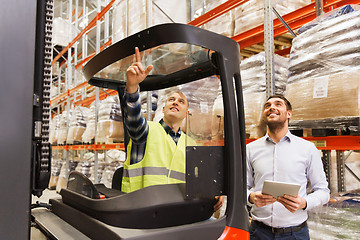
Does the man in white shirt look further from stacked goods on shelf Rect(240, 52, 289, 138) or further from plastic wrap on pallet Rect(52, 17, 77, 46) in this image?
plastic wrap on pallet Rect(52, 17, 77, 46)

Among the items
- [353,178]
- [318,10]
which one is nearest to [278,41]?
[318,10]

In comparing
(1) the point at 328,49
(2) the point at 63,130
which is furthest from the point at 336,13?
(2) the point at 63,130

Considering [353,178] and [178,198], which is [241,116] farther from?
[353,178]

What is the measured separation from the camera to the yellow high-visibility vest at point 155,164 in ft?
7.39

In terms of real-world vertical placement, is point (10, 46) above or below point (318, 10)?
below

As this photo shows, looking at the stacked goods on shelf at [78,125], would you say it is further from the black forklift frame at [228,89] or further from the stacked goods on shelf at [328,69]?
the black forklift frame at [228,89]

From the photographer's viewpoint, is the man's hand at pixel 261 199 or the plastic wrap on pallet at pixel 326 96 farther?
the man's hand at pixel 261 199

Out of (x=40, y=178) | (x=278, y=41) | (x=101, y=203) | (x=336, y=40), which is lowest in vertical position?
(x=101, y=203)

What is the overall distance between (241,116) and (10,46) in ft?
3.70

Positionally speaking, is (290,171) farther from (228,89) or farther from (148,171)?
(228,89)

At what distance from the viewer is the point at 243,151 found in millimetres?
1723

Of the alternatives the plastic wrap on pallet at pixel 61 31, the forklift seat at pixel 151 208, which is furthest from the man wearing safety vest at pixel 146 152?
the plastic wrap on pallet at pixel 61 31

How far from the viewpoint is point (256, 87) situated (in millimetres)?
3688

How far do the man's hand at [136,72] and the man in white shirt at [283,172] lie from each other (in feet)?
4.85
